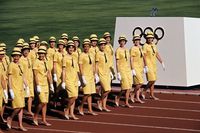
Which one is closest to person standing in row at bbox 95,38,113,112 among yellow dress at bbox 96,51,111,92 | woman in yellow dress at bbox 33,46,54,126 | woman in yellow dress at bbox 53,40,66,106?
yellow dress at bbox 96,51,111,92

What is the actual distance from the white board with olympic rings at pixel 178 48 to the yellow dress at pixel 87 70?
5.01 m

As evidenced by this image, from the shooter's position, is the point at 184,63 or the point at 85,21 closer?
the point at 184,63

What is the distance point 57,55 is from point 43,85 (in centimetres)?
190

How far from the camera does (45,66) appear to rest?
15.1m

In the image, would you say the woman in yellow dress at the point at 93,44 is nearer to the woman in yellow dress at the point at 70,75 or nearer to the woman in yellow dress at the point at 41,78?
the woman in yellow dress at the point at 70,75

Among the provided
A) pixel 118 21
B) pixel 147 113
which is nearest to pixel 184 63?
pixel 118 21

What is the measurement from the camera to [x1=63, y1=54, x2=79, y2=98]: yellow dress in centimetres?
1544

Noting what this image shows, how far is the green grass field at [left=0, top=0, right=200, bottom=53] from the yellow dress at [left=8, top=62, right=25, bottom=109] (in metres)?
18.9

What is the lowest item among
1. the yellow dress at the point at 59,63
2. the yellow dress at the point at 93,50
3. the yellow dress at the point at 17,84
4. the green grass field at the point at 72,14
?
the yellow dress at the point at 17,84

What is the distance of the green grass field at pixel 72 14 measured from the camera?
113 feet

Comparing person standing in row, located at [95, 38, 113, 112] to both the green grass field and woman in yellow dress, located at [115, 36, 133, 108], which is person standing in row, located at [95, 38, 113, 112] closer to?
woman in yellow dress, located at [115, 36, 133, 108]

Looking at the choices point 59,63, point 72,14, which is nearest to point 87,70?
point 59,63

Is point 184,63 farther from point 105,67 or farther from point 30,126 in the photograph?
point 30,126

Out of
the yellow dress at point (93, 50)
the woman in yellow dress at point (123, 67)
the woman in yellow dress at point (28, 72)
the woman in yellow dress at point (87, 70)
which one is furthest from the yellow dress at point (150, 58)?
the woman in yellow dress at point (28, 72)
